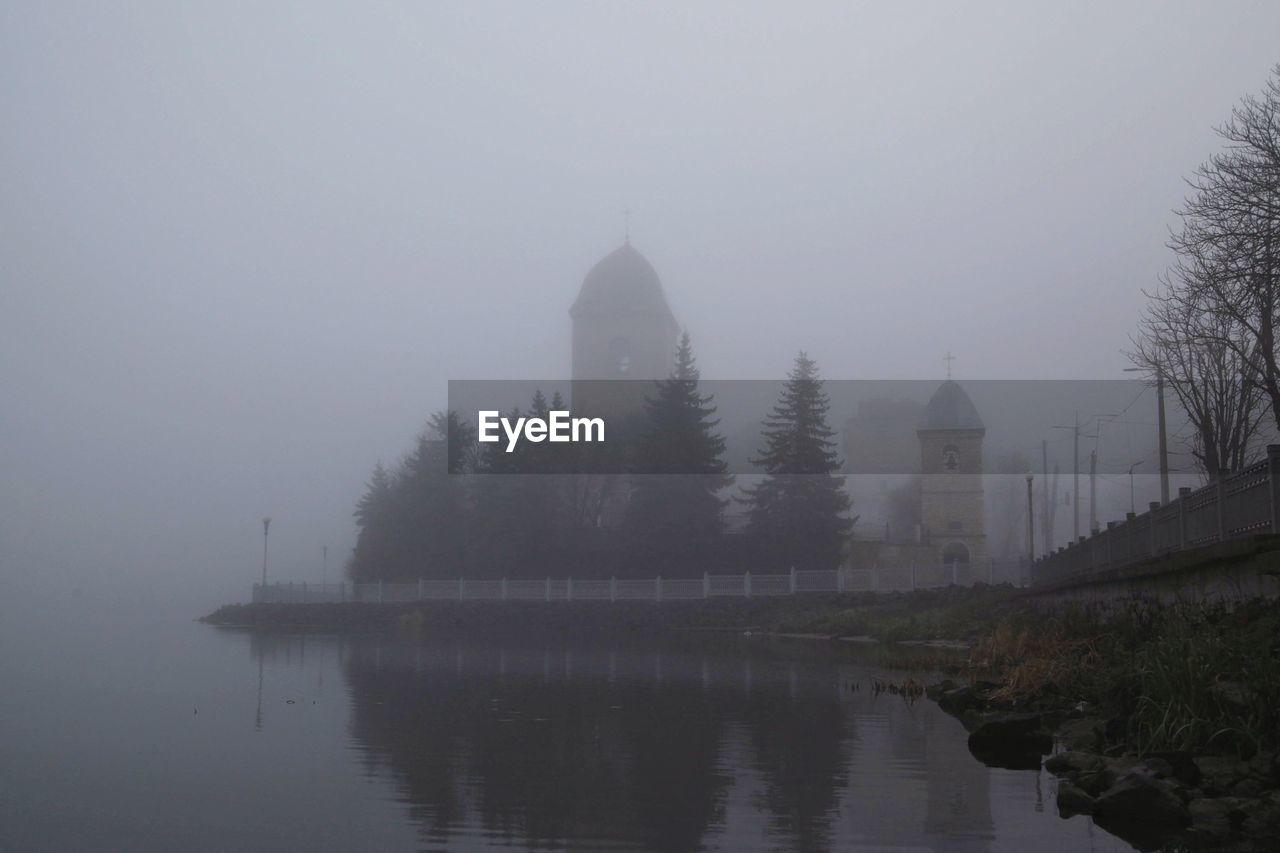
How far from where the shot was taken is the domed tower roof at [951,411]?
5559 centimetres

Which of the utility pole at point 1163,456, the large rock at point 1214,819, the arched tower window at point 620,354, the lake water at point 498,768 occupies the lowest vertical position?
the lake water at point 498,768

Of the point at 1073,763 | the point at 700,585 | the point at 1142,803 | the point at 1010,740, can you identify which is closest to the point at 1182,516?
the point at 1010,740

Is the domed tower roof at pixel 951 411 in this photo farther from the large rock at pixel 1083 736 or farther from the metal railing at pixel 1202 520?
the large rock at pixel 1083 736

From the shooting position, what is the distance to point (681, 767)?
957 centimetres

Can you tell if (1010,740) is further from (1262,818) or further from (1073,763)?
(1262,818)

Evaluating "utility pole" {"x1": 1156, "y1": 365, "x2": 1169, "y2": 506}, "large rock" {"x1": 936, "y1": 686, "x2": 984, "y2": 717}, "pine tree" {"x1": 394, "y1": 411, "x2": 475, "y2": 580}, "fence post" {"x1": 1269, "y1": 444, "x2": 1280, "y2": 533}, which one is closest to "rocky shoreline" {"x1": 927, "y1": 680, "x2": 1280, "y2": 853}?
"large rock" {"x1": 936, "y1": 686, "x2": 984, "y2": 717}

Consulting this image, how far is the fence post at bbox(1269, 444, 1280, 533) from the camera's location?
39.1 feet

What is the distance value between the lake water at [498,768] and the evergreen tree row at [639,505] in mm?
27464

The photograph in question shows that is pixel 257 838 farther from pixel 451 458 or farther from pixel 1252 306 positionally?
pixel 451 458

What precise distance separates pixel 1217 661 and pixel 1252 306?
1088 centimetres

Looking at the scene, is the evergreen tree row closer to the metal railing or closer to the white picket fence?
the white picket fence

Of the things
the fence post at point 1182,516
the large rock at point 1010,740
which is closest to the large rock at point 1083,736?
the large rock at point 1010,740

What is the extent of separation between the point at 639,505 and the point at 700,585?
486 centimetres

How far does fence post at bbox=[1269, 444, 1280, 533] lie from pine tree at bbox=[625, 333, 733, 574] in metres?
33.9
